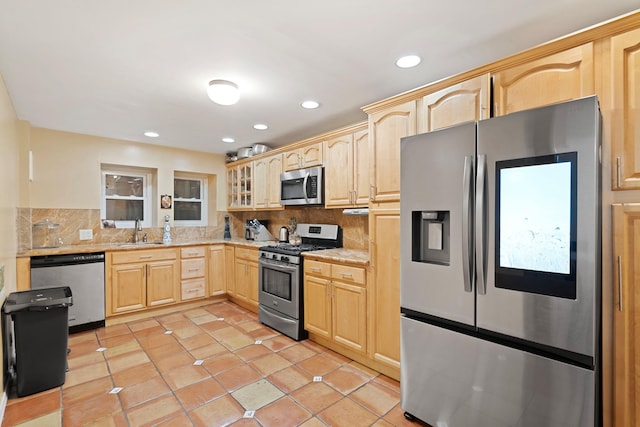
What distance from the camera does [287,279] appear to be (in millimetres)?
3277

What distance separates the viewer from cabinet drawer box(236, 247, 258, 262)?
3963 millimetres

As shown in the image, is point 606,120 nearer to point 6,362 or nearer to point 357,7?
point 357,7

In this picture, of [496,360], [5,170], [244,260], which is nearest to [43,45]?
[5,170]

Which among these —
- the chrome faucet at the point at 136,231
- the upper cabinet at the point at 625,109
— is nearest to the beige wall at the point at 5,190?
the chrome faucet at the point at 136,231

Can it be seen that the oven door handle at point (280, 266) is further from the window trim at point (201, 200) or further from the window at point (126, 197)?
the window at point (126, 197)

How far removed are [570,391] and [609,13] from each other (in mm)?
1903

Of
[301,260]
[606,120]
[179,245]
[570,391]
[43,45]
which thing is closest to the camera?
[570,391]

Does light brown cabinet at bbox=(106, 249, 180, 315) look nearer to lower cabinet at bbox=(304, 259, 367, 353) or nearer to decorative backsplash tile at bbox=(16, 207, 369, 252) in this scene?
decorative backsplash tile at bbox=(16, 207, 369, 252)

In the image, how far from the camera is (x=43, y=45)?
74.2 inches

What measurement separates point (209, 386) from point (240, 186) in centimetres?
309

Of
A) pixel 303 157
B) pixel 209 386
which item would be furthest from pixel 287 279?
pixel 303 157

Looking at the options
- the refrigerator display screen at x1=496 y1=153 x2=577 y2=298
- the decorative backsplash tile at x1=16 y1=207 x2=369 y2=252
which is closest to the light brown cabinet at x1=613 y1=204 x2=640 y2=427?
the refrigerator display screen at x1=496 y1=153 x2=577 y2=298

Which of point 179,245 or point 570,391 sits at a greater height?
point 179,245

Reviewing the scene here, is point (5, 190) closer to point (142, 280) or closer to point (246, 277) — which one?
point (142, 280)
